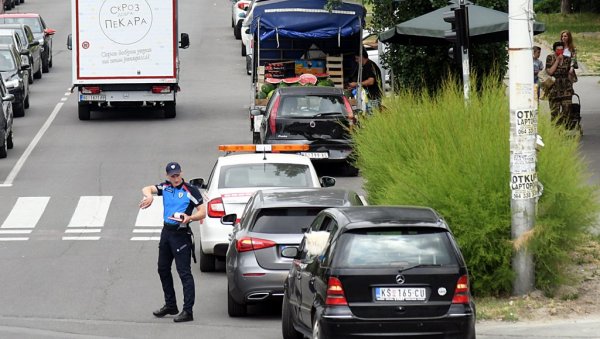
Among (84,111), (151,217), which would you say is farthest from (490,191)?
(84,111)

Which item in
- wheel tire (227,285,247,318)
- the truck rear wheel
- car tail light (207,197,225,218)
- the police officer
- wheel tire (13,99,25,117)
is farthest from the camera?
wheel tire (13,99,25,117)

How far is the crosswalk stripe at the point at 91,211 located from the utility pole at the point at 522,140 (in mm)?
9344

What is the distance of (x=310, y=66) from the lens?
34031 millimetres

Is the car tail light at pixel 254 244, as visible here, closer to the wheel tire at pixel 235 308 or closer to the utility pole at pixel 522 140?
the wheel tire at pixel 235 308

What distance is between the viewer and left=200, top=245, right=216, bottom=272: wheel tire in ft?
60.6

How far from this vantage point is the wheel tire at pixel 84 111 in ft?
116

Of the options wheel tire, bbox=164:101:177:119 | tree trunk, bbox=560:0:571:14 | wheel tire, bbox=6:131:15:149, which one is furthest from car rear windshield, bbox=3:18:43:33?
tree trunk, bbox=560:0:571:14

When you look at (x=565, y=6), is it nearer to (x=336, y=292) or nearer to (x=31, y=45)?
(x=31, y=45)

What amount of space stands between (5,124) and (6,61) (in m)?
8.12

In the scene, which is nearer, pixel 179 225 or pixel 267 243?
pixel 267 243

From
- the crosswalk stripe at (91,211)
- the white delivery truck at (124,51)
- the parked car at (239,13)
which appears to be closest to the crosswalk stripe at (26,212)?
the crosswalk stripe at (91,211)

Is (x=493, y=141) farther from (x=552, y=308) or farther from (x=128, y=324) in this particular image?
(x=128, y=324)

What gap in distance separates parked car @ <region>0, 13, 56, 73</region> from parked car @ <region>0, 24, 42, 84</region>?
1441 mm

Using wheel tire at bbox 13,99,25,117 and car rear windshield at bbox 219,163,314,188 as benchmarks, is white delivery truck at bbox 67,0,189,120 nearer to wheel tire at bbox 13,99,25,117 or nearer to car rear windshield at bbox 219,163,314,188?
wheel tire at bbox 13,99,25,117
